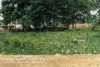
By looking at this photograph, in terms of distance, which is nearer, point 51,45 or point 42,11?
point 51,45

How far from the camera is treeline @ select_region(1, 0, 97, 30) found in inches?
783

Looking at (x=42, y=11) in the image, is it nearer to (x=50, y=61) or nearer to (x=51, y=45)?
(x=51, y=45)

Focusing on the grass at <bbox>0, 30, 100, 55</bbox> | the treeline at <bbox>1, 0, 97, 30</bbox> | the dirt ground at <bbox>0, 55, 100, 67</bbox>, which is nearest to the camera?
the dirt ground at <bbox>0, 55, 100, 67</bbox>

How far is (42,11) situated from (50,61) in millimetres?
9754

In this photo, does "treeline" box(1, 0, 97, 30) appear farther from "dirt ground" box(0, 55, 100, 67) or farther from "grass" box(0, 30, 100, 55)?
"dirt ground" box(0, 55, 100, 67)

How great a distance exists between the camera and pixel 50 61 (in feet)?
35.3

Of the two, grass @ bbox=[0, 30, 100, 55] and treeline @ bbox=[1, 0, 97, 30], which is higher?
treeline @ bbox=[1, 0, 97, 30]

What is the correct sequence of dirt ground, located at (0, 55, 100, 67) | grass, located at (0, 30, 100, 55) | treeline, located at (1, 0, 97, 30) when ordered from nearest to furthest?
dirt ground, located at (0, 55, 100, 67)
grass, located at (0, 30, 100, 55)
treeline, located at (1, 0, 97, 30)

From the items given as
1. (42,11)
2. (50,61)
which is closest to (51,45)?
(50,61)

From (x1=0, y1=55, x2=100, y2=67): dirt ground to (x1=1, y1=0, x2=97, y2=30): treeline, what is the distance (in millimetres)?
8067

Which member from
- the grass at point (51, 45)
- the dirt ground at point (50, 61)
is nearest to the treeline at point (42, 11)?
the grass at point (51, 45)

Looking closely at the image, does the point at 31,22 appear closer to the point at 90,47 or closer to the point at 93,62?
the point at 90,47

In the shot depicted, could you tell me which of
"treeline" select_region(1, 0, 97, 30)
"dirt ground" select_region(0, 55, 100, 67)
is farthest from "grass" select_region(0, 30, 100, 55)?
"treeline" select_region(1, 0, 97, 30)

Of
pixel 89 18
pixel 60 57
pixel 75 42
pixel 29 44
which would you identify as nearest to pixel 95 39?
pixel 75 42
